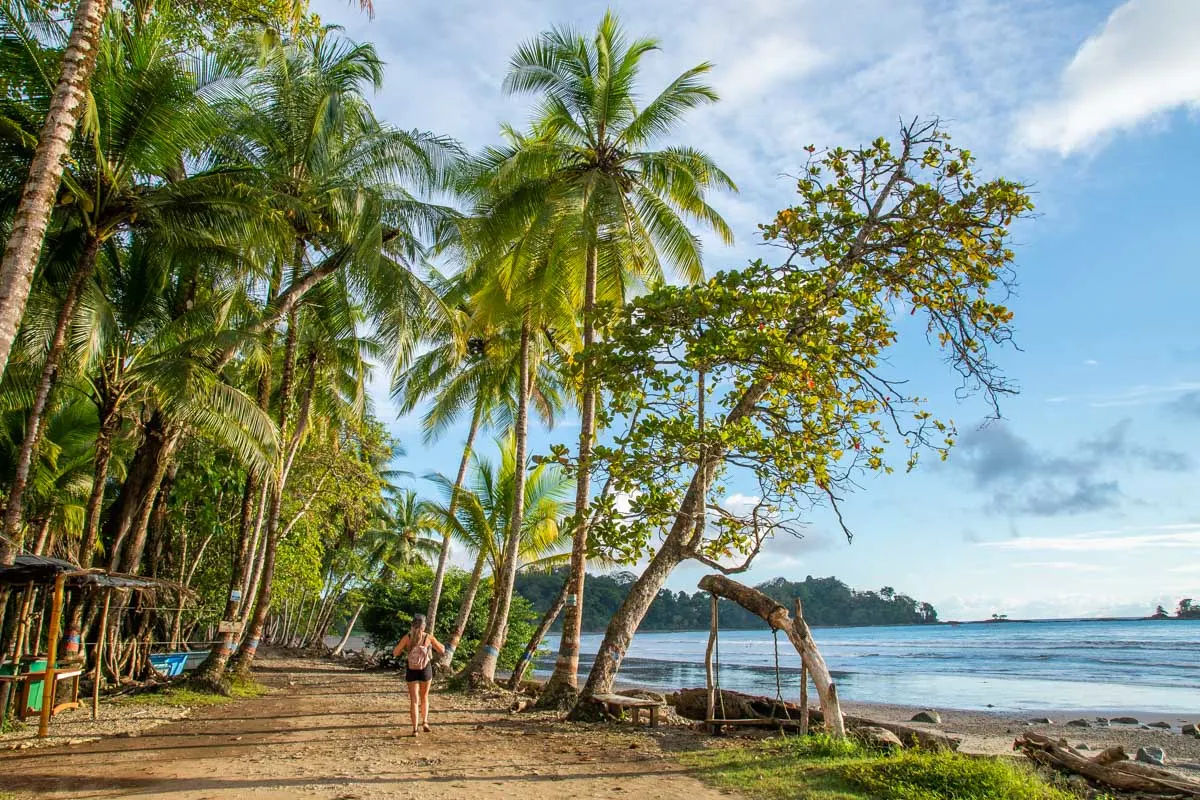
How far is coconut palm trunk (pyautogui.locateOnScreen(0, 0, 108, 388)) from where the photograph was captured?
593 centimetres

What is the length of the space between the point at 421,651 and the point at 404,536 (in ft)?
92.9

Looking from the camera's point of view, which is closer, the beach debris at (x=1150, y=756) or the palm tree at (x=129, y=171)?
the palm tree at (x=129, y=171)

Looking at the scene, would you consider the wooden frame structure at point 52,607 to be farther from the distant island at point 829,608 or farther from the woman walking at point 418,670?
the distant island at point 829,608

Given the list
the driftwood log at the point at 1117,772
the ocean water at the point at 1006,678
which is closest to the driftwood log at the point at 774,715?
the driftwood log at the point at 1117,772

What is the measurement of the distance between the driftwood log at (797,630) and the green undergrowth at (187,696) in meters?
8.11

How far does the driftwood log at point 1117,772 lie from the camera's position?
6.20 meters

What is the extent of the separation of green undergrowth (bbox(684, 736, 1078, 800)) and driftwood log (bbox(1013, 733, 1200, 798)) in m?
0.41

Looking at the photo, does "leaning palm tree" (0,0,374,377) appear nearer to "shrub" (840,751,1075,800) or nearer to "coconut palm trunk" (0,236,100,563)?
"coconut palm trunk" (0,236,100,563)

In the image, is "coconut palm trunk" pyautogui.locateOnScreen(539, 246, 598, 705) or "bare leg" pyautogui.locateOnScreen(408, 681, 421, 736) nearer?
"bare leg" pyautogui.locateOnScreen(408, 681, 421, 736)

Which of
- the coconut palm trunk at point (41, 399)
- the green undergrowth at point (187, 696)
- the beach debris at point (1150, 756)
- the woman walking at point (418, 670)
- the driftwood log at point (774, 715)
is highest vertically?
the coconut palm trunk at point (41, 399)

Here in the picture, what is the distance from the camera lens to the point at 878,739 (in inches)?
312

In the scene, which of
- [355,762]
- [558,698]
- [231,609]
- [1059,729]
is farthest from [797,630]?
[1059,729]

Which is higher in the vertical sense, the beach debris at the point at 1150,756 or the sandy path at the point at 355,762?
the sandy path at the point at 355,762

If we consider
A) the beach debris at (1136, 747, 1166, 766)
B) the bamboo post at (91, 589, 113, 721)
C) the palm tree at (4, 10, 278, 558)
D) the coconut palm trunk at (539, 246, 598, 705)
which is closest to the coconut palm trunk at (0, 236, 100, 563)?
the palm tree at (4, 10, 278, 558)
